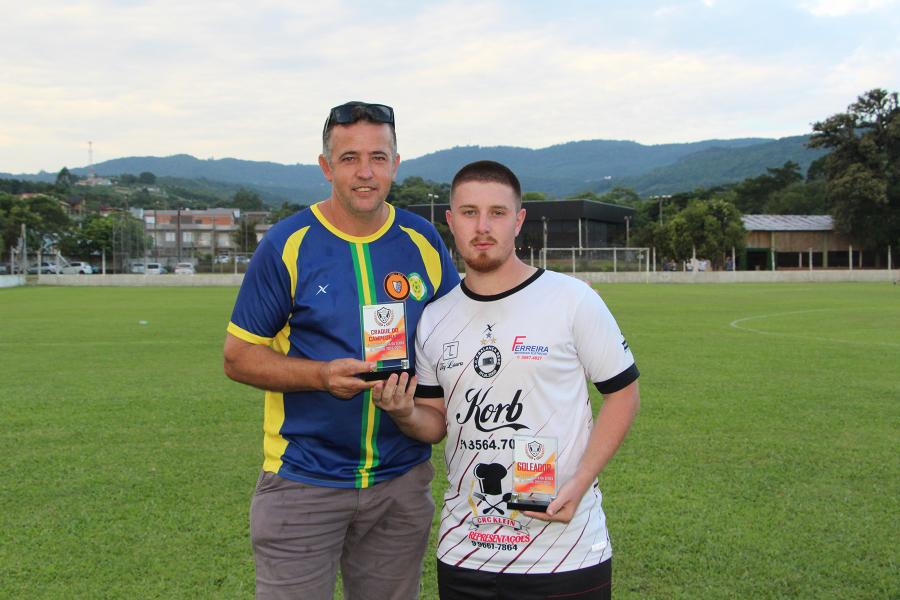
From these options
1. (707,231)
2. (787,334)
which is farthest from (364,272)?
(707,231)

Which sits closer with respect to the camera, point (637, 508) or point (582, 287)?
point (582, 287)

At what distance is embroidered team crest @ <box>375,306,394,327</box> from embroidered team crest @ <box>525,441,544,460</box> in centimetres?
69

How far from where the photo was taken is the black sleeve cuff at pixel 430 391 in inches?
124

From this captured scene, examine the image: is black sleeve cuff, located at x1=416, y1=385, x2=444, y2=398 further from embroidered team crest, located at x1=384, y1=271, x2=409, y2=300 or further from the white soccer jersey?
embroidered team crest, located at x1=384, y1=271, x2=409, y2=300

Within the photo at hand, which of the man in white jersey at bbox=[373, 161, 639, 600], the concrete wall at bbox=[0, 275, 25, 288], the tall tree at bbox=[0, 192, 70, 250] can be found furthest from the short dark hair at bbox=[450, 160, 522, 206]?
the tall tree at bbox=[0, 192, 70, 250]

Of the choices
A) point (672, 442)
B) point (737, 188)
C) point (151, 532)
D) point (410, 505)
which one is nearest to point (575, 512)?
point (410, 505)

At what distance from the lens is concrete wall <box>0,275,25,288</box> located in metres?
54.6

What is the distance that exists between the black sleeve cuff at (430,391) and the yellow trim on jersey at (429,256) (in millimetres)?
416

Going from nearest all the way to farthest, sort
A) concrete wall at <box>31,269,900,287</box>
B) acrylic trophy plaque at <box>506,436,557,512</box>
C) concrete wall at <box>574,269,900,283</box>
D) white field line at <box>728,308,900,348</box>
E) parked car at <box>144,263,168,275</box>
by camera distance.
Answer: acrylic trophy plaque at <box>506,436,557,512</box>, white field line at <box>728,308,900,348</box>, concrete wall at <box>574,269,900,283</box>, concrete wall at <box>31,269,900,287</box>, parked car at <box>144,263,168,275</box>

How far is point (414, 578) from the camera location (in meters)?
3.33

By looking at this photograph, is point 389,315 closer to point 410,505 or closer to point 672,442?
point 410,505

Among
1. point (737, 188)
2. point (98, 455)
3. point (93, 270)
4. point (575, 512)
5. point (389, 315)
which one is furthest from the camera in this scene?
point (737, 188)

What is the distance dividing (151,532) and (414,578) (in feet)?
10.0

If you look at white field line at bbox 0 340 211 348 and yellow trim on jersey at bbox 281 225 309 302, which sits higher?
yellow trim on jersey at bbox 281 225 309 302
